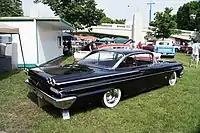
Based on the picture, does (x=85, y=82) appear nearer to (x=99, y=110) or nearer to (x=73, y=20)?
(x=99, y=110)

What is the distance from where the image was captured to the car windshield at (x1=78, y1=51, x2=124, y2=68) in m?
5.62

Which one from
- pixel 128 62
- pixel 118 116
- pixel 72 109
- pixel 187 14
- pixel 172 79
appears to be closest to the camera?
pixel 118 116

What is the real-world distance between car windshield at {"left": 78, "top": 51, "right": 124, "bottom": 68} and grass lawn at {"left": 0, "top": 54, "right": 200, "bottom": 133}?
1072mm

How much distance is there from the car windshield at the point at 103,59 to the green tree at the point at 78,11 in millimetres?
15828

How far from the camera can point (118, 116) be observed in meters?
4.77

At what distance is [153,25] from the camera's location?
34.6 metres

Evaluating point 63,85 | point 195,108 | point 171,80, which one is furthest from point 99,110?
point 171,80

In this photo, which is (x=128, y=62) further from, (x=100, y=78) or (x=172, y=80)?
(x=172, y=80)

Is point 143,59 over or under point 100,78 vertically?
over

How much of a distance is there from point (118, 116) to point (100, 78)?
2.99 feet

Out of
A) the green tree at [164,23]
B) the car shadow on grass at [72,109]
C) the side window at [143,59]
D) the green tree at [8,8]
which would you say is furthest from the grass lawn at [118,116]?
the green tree at [164,23]

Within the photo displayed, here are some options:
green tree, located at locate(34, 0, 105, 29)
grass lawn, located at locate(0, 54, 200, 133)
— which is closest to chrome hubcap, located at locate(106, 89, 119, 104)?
grass lawn, located at locate(0, 54, 200, 133)

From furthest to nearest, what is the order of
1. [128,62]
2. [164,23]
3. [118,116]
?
[164,23] < [128,62] < [118,116]

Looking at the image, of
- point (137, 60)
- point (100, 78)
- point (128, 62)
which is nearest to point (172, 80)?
point (137, 60)
